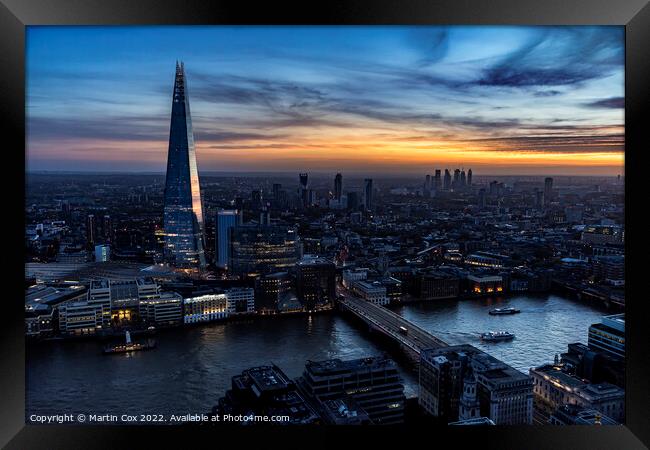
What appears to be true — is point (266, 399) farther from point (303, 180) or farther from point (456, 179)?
point (456, 179)

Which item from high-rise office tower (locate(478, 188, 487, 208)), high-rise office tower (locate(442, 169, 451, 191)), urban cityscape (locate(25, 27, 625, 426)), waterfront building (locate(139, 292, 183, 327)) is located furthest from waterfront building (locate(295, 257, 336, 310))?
high-rise office tower (locate(478, 188, 487, 208))

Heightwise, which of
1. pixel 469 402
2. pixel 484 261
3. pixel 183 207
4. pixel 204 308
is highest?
pixel 183 207

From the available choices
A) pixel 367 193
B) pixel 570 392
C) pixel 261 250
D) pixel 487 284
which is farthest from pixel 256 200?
pixel 570 392

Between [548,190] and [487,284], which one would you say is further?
[487,284]

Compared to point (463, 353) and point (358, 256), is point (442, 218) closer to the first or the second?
point (358, 256)

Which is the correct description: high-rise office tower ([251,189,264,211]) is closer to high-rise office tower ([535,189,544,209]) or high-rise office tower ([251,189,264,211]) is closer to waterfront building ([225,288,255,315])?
waterfront building ([225,288,255,315])
